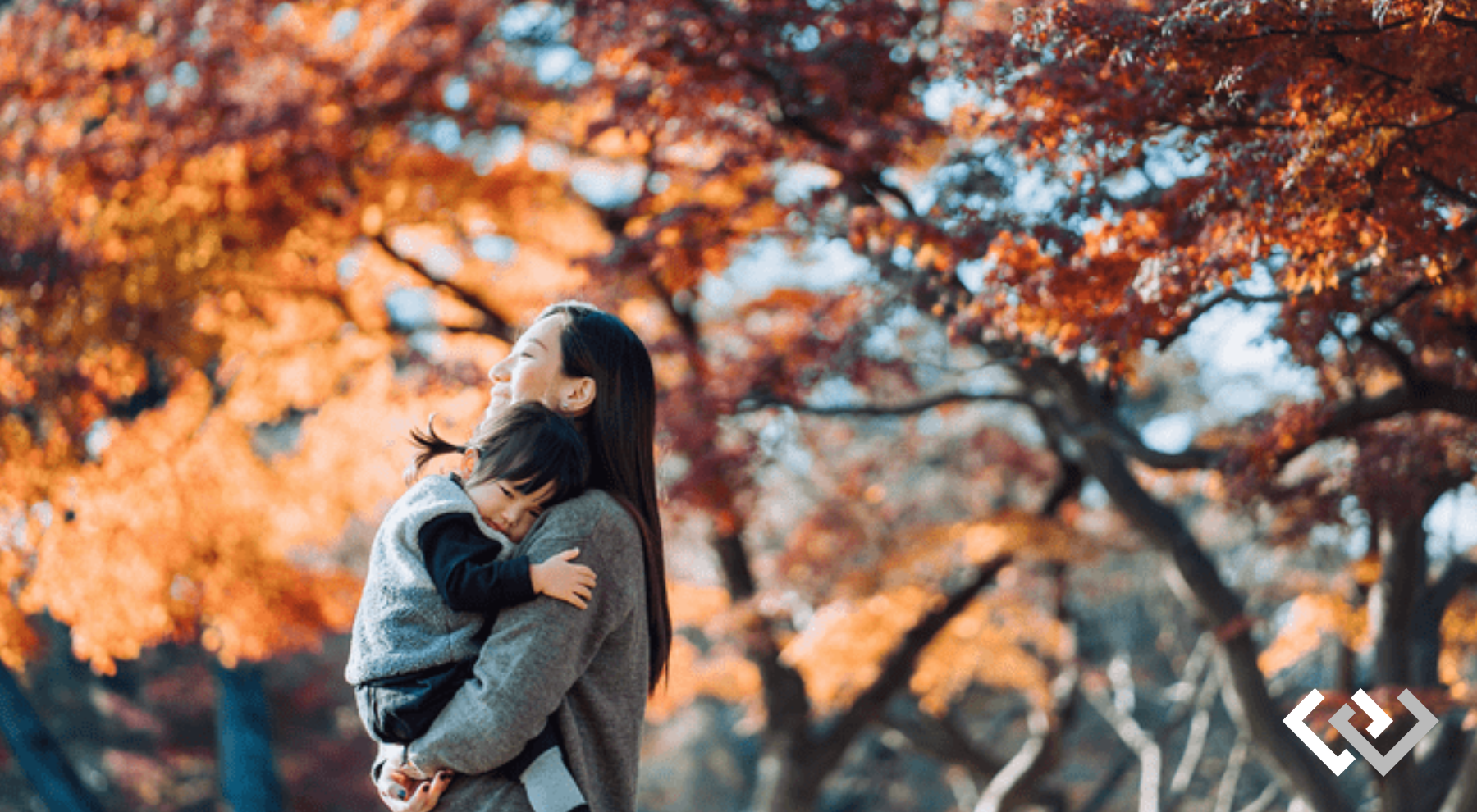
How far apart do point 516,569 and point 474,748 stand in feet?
0.86

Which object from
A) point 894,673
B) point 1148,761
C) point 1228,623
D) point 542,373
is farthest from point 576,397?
point 1148,761

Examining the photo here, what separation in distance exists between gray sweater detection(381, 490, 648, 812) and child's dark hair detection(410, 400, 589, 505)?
0.04 m

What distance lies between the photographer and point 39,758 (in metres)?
7.10

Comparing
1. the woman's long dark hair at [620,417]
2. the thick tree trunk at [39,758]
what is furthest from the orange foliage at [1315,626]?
the thick tree trunk at [39,758]

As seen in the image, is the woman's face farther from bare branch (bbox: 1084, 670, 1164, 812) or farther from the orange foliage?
bare branch (bbox: 1084, 670, 1164, 812)

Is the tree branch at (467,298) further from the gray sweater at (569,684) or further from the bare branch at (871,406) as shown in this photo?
the gray sweater at (569,684)

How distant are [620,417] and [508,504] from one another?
0.26 m

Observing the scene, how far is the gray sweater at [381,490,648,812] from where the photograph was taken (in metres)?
1.67

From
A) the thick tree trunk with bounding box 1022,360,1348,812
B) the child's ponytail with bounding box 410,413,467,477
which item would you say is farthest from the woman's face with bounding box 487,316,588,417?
the thick tree trunk with bounding box 1022,360,1348,812

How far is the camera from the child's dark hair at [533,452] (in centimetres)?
185

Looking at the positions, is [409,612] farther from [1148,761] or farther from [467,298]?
[1148,761]

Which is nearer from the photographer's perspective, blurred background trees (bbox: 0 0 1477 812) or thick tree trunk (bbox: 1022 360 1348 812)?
blurred background trees (bbox: 0 0 1477 812)

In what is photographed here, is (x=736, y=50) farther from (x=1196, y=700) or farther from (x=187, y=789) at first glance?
(x=187, y=789)

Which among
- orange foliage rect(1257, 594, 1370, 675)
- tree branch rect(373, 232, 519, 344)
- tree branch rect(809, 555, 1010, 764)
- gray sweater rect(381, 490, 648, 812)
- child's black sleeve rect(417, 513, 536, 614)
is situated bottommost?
orange foliage rect(1257, 594, 1370, 675)
